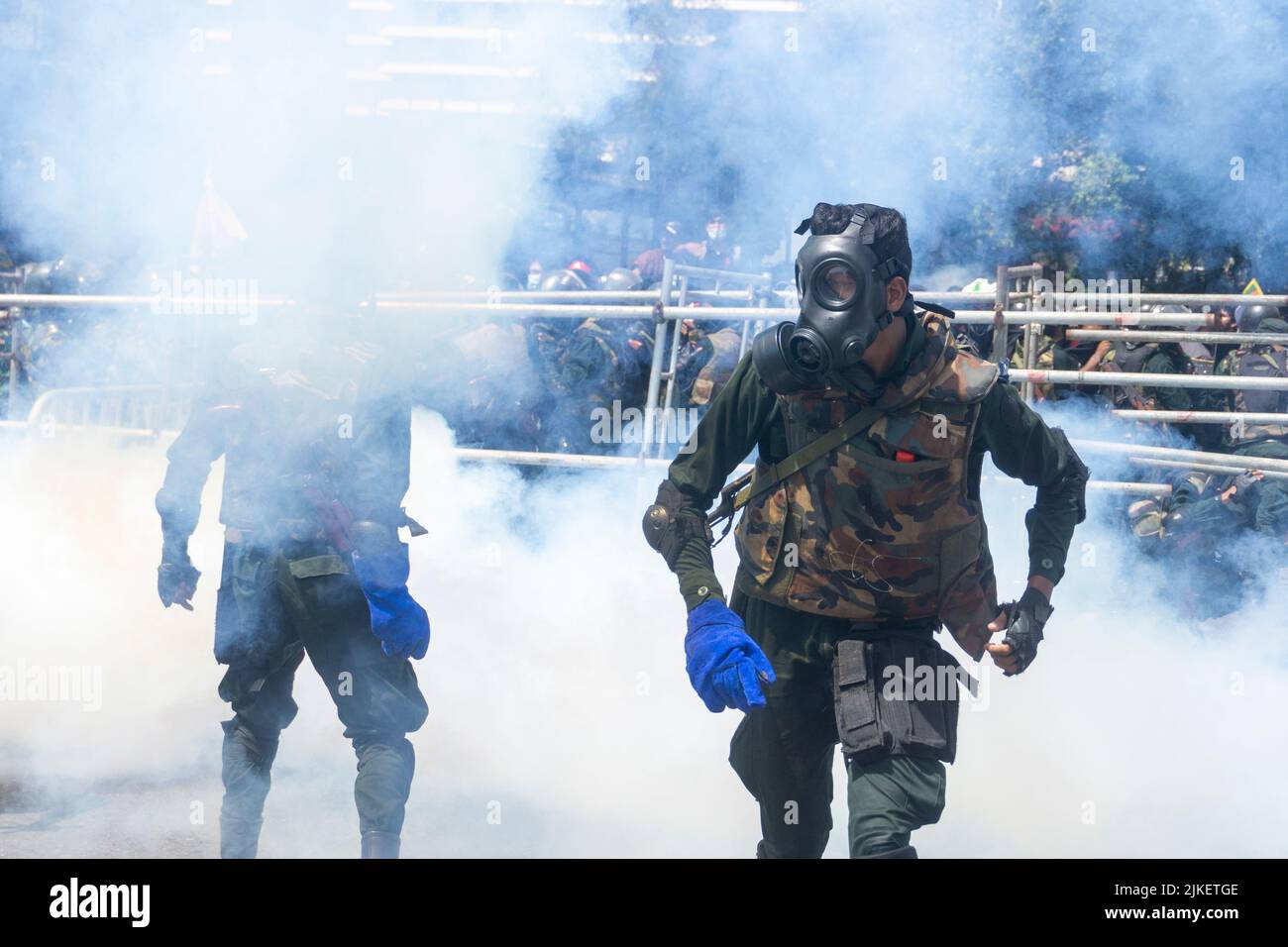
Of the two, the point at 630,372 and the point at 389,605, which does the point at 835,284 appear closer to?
the point at 389,605

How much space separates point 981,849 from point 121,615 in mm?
3937

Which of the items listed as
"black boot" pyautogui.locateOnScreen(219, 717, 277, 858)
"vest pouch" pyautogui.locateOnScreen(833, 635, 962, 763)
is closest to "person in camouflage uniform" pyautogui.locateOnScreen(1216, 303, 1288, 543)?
"vest pouch" pyautogui.locateOnScreen(833, 635, 962, 763)

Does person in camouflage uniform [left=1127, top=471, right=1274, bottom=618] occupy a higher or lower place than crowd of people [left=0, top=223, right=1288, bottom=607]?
lower

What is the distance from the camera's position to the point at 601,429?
768 cm

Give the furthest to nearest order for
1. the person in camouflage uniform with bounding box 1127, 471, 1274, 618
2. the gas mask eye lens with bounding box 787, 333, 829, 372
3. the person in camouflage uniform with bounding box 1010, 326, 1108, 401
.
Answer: the person in camouflage uniform with bounding box 1010, 326, 1108, 401 → the person in camouflage uniform with bounding box 1127, 471, 1274, 618 → the gas mask eye lens with bounding box 787, 333, 829, 372

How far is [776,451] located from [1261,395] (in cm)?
454

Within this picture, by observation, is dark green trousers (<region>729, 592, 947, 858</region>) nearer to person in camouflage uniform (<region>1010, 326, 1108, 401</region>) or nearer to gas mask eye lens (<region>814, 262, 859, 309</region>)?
gas mask eye lens (<region>814, 262, 859, 309</region>)

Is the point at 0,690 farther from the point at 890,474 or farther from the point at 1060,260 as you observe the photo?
the point at 1060,260

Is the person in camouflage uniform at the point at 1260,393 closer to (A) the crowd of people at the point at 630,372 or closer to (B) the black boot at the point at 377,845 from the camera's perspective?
(A) the crowd of people at the point at 630,372

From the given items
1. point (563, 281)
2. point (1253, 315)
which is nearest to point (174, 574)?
point (1253, 315)

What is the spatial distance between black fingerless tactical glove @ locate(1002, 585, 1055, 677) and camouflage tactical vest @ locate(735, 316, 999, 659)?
0.07 meters

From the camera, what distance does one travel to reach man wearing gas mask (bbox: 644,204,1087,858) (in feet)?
10.2

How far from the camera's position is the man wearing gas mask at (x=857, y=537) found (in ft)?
10.2

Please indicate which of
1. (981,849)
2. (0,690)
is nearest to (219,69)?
(0,690)
